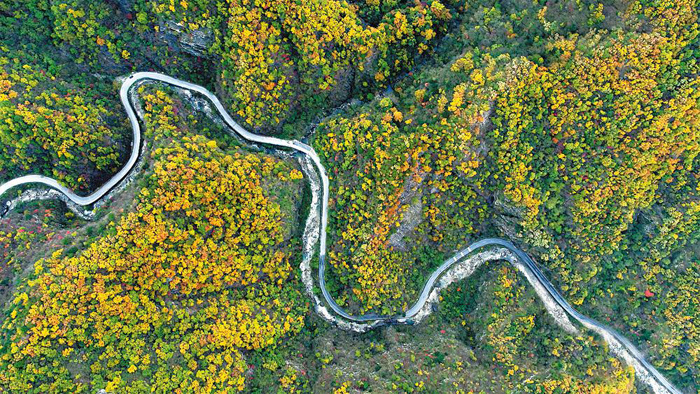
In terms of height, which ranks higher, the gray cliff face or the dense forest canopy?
the gray cliff face

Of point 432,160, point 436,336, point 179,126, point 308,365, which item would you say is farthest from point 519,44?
point 308,365

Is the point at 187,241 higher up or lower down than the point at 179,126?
lower down

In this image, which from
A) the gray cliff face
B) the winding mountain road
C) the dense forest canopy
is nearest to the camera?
the dense forest canopy

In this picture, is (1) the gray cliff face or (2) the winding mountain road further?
(2) the winding mountain road

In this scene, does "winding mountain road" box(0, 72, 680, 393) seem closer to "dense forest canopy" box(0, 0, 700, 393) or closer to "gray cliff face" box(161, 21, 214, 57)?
"dense forest canopy" box(0, 0, 700, 393)

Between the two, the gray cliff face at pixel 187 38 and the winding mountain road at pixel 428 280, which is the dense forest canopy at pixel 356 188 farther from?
the winding mountain road at pixel 428 280

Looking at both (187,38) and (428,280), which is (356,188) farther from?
(187,38)

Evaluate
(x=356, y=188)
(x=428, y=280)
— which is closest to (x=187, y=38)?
(x=356, y=188)

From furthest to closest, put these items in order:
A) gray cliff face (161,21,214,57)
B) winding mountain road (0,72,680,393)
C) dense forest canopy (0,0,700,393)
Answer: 1. winding mountain road (0,72,680,393)
2. gray cliff face (161,21,214,57)
3. dense forest canopy (0,0,700,393)

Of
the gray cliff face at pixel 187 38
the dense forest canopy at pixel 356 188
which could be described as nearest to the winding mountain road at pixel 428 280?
the dense forest canopy at pixel 356 188

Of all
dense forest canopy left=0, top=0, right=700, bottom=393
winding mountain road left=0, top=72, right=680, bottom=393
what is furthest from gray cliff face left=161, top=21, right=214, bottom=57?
winding mountain road left=0, top=72, right=680, bottom=393

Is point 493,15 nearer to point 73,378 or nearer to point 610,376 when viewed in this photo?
point 610,376
